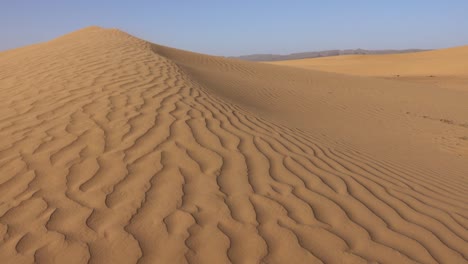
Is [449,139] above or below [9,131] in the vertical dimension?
below

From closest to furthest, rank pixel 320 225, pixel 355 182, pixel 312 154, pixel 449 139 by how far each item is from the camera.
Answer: pixel 320 225 < pixel 355 182 < pixel 312 154 < pixel 449 139

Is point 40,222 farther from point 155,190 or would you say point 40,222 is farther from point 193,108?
point 193,108

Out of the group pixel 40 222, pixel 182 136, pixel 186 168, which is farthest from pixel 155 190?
pixel 182 136

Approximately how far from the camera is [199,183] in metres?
3.21

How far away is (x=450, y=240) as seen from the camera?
2.78 metres

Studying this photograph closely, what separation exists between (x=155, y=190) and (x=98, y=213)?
0.49 metres

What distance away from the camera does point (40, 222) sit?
254 centimetres

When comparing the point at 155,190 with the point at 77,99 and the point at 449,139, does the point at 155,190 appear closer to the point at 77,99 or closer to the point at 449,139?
the point at 77,99

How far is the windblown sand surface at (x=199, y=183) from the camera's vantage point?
7.98 feet

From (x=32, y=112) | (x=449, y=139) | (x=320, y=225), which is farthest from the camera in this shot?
(x=449, y=139)

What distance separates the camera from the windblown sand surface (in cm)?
243

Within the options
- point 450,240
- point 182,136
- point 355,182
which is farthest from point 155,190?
point 450,240

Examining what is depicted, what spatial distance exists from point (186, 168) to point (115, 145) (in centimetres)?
82

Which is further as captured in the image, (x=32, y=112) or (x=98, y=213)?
(x=32, y=112)
